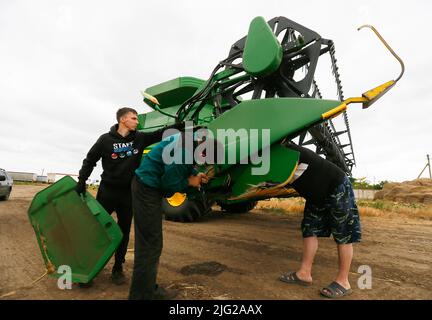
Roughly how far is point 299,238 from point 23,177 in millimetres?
38524

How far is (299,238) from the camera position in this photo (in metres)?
4.70

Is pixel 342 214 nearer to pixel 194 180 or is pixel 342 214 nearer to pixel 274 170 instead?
pixel 274 170

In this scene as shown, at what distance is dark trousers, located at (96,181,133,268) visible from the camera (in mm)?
2713

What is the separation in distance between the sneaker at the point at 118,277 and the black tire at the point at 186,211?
2836 millimetres

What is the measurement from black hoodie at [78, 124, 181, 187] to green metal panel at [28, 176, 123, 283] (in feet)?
0.74

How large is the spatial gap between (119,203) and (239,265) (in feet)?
4.81

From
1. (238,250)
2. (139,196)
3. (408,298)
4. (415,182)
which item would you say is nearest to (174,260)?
(238,250)

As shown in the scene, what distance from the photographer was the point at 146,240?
6.98 feet

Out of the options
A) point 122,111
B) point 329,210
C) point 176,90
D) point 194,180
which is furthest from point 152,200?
point 176,90

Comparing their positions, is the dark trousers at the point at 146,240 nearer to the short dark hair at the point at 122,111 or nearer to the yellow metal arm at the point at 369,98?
the short dark hair at the point at 122,111

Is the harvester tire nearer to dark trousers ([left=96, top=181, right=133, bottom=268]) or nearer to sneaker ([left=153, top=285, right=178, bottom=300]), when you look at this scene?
dark trousers ([left=96, top=181, right=133, bottom=268])

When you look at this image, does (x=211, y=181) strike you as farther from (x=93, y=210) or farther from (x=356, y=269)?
(x=356, y=269)

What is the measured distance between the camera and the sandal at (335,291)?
2305mm

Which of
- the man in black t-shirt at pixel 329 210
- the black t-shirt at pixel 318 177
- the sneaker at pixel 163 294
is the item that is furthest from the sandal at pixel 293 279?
the sneaker at pixel 163 294
